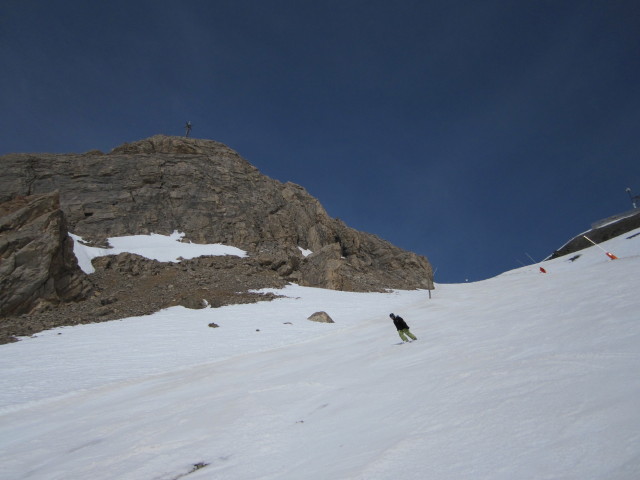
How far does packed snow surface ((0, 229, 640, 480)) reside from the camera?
149 inches

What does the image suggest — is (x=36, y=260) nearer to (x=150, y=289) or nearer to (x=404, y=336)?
(x=150, y=289)

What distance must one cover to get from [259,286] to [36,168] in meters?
38.1

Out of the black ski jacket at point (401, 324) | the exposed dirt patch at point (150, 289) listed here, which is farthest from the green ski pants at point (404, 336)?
the exposed dirt patch at point (150, 289)

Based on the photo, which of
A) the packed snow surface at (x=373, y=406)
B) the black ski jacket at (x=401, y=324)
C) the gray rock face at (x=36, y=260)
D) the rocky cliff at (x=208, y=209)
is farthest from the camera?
the rocky cliff at (x=208, y=209)

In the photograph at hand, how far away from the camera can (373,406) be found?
251 inches

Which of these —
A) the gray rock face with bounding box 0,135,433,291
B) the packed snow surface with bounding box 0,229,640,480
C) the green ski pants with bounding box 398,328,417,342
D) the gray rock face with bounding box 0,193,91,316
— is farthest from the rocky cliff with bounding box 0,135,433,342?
the green ski pants with bounding box 398,328,417,342

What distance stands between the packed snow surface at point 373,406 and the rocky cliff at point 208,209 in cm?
2578

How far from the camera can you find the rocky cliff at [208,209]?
44.6m

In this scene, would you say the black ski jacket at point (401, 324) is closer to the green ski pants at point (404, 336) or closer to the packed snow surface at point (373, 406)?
the green ski pants at point (404, 336)

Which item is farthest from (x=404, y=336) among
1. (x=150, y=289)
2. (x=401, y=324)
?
(x=150, y=289)

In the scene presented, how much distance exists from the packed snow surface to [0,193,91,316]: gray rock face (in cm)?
1463

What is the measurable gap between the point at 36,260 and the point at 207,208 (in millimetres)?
23967

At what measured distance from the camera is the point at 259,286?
3606cm

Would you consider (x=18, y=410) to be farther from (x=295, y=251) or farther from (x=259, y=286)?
(x=295, y=251)
